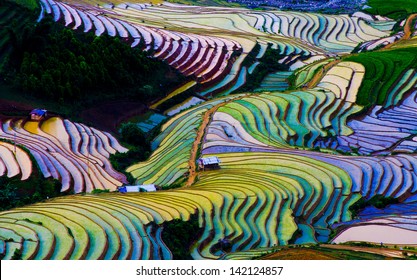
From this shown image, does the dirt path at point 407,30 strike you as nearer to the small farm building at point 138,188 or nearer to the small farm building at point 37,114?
the small farm building at point 37,114

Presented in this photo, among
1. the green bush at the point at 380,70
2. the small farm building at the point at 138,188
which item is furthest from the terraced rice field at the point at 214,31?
the small farm building at the point at 138,188

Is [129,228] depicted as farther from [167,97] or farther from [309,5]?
[309,5]

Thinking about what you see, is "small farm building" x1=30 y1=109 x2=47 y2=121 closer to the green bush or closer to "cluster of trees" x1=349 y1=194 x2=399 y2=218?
"cluster of trees" x1=349 y1=194 x2=399 y2=218

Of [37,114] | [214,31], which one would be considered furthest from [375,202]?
[214,31]

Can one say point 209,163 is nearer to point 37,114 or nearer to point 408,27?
point 37,114

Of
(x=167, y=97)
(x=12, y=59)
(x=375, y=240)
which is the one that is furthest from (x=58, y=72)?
(x=375, y=240)

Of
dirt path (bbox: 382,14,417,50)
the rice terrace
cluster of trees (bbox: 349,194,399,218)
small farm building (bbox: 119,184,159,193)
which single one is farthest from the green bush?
small farm building (bbox: 119,184,159,193)
